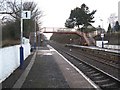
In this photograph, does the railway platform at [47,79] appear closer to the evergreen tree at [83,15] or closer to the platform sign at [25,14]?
the platform sign at [25,14]

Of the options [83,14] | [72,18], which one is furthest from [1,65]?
[72,18]

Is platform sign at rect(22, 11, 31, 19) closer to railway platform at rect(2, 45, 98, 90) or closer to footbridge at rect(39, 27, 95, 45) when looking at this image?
railway platform at rect(2, 45, 98, 90)

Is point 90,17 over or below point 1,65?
over

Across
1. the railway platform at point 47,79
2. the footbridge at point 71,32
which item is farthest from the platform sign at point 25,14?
the footbridge at point 71,32

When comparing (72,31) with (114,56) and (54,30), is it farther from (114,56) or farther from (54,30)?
(114,56)

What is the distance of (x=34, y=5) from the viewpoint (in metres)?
94.1

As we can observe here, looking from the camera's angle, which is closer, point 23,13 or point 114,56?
point 23,13

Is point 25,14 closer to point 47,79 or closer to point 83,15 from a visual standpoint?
point 47,79

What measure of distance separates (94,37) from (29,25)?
106 ft

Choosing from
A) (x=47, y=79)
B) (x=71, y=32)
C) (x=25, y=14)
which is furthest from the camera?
(x=71, y=32)

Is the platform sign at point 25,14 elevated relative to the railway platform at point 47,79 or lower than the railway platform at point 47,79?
elevated

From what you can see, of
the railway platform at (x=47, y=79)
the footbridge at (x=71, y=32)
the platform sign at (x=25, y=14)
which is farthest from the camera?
the footbridge at (x=71, y=32)

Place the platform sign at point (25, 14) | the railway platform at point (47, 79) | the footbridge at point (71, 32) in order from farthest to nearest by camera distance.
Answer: the footbridge at point (71, 32)
the platform sign at point (25, 14)
the railway platform at point (47, 79)

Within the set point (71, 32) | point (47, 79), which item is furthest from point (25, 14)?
point (71, 32)
